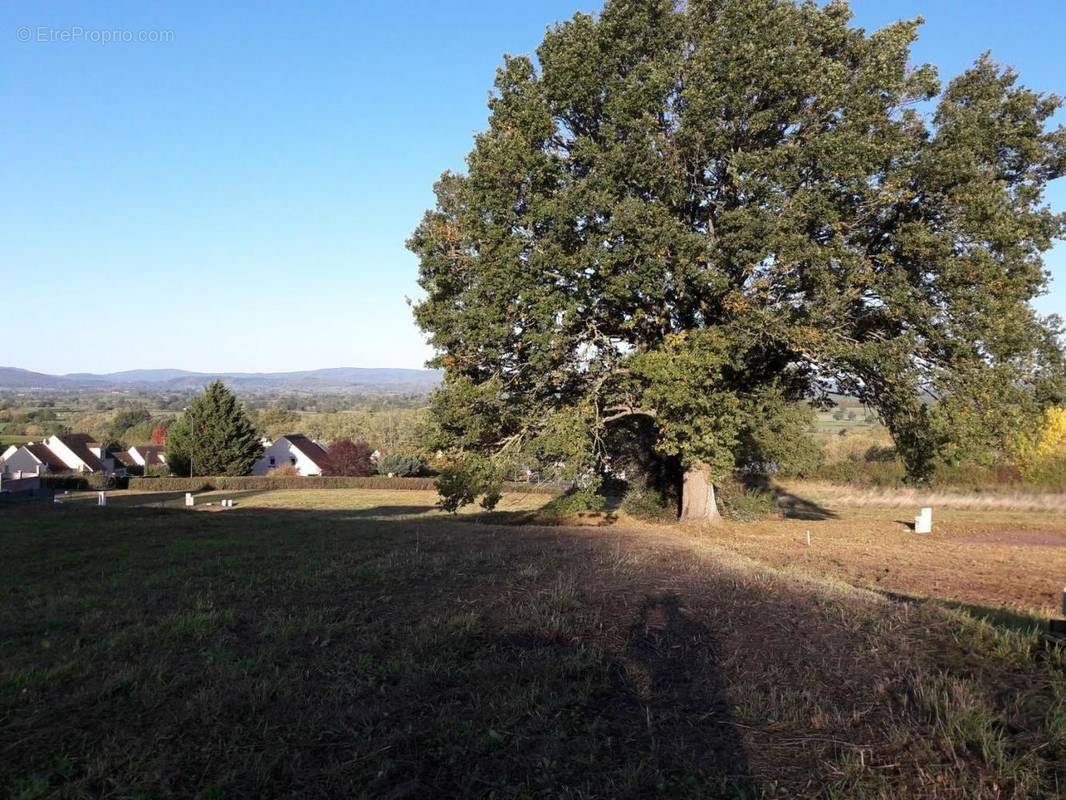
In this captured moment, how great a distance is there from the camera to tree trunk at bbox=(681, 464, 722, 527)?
19297 millimetres

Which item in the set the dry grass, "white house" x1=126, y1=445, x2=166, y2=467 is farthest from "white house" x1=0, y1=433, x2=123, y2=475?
the dry grass

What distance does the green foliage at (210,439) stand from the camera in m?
63.0

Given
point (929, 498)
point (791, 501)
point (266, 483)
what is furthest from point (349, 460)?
point (929, 498)

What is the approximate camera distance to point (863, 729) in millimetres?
4070

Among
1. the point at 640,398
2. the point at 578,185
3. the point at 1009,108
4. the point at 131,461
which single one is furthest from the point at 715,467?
the point at 131,461

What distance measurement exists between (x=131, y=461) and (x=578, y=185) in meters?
91.9

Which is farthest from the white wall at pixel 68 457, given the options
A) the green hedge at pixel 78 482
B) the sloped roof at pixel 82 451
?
the green hedge at pixel 78 482

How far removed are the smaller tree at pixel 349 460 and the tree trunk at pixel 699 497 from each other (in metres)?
53.5

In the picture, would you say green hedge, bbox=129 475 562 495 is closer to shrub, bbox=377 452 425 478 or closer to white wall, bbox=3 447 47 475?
shrub, bbox=377 452 425 478

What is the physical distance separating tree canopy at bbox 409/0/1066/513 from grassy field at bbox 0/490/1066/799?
7535mm

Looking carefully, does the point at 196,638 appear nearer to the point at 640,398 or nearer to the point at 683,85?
the point at 640,398

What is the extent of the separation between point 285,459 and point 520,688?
283ft

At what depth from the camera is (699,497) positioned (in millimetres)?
19562

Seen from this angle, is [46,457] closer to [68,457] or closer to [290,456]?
[68,457]
